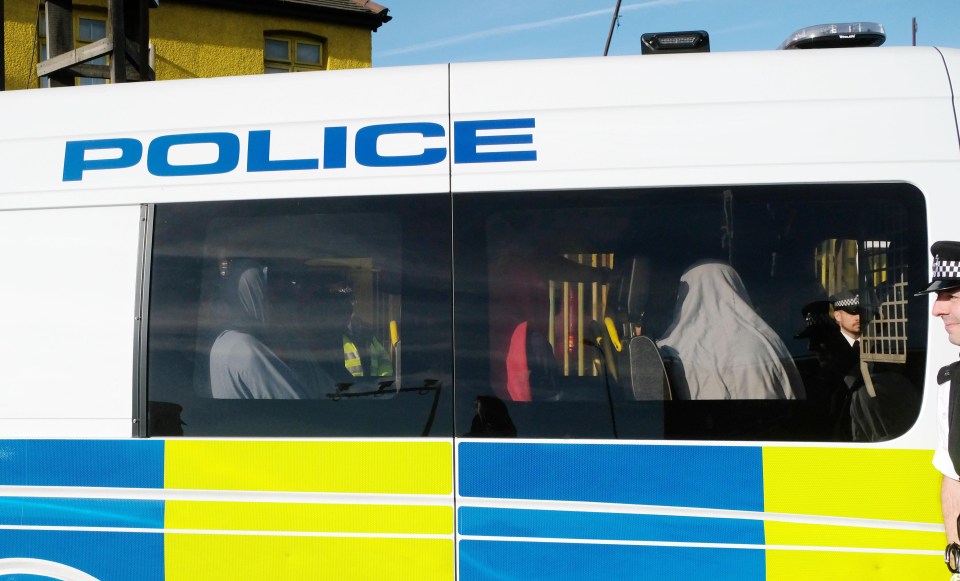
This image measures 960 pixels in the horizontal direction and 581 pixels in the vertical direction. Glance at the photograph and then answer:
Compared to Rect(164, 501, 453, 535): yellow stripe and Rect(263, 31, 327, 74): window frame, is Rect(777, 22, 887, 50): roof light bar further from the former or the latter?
Rect(263, 31, 327, 74): window frame

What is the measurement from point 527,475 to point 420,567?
0.46m

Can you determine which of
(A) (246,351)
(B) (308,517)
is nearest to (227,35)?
(A) (246,351)

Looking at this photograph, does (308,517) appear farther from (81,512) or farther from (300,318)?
(81,512)

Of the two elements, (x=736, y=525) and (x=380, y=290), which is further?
(x=380, y=290)

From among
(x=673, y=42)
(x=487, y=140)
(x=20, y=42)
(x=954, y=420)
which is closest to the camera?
(x=954, y=420)

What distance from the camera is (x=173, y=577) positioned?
275 cm

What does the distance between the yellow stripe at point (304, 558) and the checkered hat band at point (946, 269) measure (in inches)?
66.6

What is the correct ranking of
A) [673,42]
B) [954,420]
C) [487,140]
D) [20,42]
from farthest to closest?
[20,42] < [673,42] < [487,140] < [954,420]

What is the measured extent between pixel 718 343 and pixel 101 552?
7.21 ft

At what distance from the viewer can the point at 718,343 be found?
271 centimetres

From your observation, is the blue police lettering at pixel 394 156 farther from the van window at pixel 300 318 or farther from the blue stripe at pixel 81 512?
the blue stripe at pixel 81 512

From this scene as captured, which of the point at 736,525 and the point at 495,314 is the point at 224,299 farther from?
the point at 736,525

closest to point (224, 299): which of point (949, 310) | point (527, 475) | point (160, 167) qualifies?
point (160, 167)

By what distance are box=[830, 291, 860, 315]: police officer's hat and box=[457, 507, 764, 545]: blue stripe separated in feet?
→ 2.44
